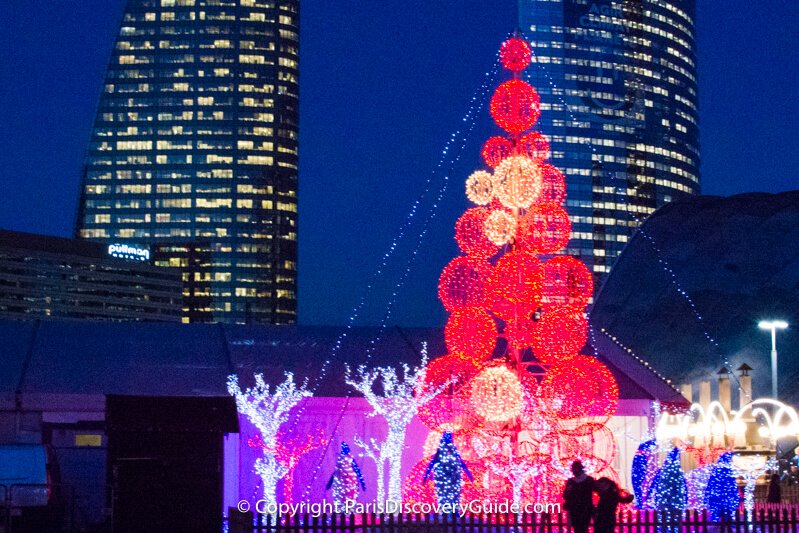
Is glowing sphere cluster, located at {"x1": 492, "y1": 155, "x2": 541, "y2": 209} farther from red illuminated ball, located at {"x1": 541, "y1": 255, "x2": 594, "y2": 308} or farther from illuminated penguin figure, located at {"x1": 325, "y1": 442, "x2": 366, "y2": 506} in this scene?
illuminated penguin figure, located at {"x1": 325, "y1": 442, "x2": 366, "y2": 506}

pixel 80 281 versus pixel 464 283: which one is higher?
pixel 80 281

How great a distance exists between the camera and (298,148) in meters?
170

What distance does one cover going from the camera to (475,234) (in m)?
19.2

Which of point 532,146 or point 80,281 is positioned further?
point 80,281

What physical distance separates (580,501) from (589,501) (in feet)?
0.35

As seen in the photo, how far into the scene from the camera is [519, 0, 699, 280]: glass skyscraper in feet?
458

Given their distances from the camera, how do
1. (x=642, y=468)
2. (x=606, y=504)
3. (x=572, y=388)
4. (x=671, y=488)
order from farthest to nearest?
(x=642, y=468), (x=572, y=388), (x=671, y=488), (x=606, y=504)

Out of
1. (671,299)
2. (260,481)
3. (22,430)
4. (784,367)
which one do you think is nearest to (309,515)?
(260,481)

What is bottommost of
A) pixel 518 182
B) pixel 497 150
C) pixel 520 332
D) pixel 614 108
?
pixel 520 332

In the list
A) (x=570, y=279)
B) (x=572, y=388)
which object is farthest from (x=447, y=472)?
(x=570, y=279)

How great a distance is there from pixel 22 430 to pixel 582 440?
10.7m

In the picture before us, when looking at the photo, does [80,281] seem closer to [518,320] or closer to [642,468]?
[518,320]

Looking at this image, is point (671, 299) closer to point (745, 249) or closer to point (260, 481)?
point (745, 249)

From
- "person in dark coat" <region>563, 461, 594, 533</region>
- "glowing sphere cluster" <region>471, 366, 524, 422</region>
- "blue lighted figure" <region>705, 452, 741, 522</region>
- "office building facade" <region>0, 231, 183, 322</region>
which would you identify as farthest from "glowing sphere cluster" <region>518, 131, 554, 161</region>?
"office building facade" <region>0, 231, 183, 322</region>
